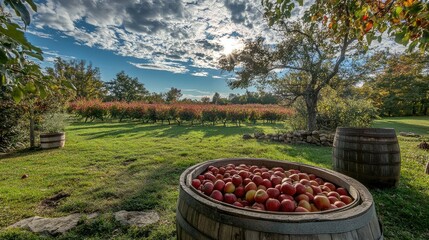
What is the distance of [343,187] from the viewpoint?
1.46 meters

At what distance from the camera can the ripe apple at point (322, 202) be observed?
117 centimetres

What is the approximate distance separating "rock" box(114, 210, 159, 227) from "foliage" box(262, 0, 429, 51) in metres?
2.76

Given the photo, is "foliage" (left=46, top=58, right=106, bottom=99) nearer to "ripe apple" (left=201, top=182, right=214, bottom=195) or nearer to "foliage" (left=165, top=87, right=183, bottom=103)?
"foliage" (left=165, top=87, right=183, bottom=103)

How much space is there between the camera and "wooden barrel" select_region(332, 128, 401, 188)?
2998 mm

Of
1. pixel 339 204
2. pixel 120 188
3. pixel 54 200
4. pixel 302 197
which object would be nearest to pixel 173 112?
pixel 120 188

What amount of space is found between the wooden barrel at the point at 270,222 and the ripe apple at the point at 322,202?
130 mm

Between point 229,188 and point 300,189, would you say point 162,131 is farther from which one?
point 300,189

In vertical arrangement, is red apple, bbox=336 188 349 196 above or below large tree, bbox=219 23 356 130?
below

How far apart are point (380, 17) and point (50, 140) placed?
8291 millimetres

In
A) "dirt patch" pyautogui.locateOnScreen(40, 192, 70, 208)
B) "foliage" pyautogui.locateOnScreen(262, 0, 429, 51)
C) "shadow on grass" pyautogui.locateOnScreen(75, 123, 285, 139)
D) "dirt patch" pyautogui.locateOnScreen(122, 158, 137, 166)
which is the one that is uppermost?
"foliage" pyautogui.locateOnScreen(262, 0, 429, 51)

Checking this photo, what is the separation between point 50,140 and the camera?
6.50 metres

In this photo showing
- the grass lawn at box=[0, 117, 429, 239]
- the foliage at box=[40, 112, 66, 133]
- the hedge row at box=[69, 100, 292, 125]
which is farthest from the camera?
the hedge row at box=[69, 100, 292, 125]

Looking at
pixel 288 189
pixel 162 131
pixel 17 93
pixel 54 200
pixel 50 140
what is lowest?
pixel 54 200

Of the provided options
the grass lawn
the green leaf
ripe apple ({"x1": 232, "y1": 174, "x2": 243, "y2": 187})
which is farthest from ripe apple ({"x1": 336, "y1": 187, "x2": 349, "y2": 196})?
the green leaf
